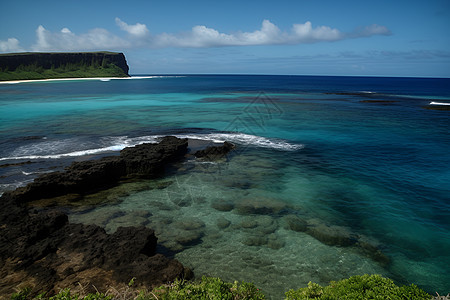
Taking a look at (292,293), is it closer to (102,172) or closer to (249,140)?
(102,172)

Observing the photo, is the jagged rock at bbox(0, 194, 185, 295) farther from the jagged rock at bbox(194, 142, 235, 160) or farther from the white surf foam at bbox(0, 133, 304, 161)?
the jagged rock at bbox(194, 142, 235, 160)

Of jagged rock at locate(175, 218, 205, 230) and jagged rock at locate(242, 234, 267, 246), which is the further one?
jagged rock at locate(175, 218, 205, 230)

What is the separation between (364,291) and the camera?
6.57 m

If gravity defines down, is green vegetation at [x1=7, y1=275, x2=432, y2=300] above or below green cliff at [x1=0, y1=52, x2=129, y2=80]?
below

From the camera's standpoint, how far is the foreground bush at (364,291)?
6168 mm

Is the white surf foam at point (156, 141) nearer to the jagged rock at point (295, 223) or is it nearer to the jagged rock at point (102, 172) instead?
the jagged rock at point (102, 172)

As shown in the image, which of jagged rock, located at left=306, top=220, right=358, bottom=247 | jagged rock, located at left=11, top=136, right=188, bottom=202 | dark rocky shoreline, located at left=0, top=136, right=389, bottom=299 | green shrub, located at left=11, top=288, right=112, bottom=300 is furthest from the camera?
jagged rock, located at left=11, top=136, right=188, bottom=202

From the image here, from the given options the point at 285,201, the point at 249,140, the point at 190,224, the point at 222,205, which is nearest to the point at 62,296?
the point at 190,224

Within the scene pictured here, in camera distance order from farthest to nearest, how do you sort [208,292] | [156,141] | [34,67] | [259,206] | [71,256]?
[34,67]
[156,141]
[259,206]
[71,256]
[208,292]

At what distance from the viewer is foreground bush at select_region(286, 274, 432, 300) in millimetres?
6168

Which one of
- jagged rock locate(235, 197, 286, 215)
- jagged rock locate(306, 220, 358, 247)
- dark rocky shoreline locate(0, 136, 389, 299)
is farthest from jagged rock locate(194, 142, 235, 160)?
jagged rock locate(306, 220, 358, 247)

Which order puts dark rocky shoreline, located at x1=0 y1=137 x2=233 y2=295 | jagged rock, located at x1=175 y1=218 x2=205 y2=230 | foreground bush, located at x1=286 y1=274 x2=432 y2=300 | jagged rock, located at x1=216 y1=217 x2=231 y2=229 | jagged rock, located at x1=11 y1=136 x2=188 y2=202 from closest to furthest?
1. foreground bush, located at x1=286 y1=274 x2=432 y2=300
2. dark rocky shoreline, located at x1=0 y1=137 x2=233 y2=295
3. jagged rock, located at x1=175 y1=218 x2=205 y2=230
4. jagged rock, located at x1=216 y1=217 x2=231 y2=229
5. jagged rock, located at x1=11 y1=136 x2=188 y2=202

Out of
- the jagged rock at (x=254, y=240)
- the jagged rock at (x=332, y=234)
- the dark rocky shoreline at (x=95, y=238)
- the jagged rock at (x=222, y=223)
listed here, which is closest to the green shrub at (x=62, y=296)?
the dark rocky shoreline at (x=95, y=238)

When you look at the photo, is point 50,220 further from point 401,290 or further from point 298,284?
point 401,290
